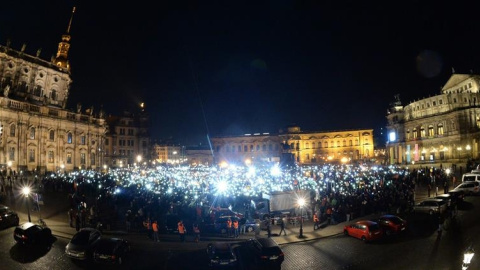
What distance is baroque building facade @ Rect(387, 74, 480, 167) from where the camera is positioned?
6531cm

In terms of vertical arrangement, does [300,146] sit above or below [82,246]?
above

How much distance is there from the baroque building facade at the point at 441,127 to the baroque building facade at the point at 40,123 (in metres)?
62.1

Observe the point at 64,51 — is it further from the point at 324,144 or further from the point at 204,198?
the point at 324,144

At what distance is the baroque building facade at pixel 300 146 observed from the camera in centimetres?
11306

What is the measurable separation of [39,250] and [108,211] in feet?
31.3

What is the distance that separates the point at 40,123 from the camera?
57438mm

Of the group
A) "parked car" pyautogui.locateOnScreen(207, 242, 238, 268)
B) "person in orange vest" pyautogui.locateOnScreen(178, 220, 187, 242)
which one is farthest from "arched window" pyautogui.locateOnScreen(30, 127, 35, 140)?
"parked car" pyautogui.locateOnScreen(207, 242, 238, 268)

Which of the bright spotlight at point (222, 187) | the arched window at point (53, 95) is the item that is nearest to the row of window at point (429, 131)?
the bright spotlight at point (222, 187)

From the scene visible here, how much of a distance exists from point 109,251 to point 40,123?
157ft

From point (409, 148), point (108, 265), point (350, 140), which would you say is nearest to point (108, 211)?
point (108, 265)

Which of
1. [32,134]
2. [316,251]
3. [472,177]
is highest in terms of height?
[32,134]

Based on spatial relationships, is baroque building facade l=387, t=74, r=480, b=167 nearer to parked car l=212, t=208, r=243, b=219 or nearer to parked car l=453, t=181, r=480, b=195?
parked car l=453, t=181, r=480, b=195

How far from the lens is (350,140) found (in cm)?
11462

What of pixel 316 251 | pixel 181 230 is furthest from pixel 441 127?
pixel 181 230
